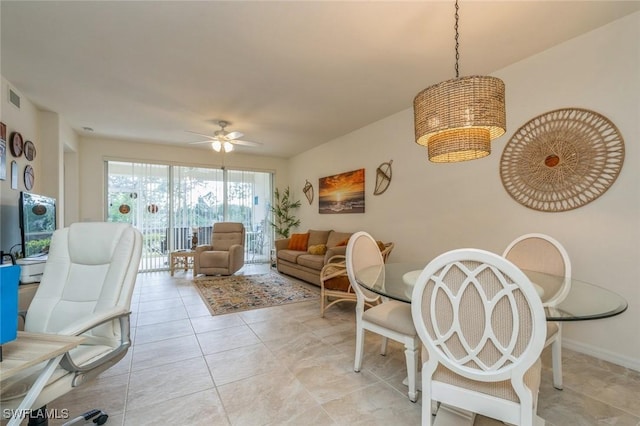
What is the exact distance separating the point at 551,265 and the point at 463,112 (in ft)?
4.42

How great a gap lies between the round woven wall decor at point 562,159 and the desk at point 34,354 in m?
3.42

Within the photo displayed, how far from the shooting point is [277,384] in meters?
1.96

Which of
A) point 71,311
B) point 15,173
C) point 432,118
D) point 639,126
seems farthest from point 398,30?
point 15,173

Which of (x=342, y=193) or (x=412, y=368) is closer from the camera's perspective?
(x=412, y=368)

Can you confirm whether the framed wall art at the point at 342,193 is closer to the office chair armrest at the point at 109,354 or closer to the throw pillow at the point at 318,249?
the throw pillow at the point at 318,249

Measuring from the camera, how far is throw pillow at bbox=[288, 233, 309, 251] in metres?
5.52

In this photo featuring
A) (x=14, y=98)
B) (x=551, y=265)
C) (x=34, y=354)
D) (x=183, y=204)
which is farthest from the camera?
(x=183, y=204)

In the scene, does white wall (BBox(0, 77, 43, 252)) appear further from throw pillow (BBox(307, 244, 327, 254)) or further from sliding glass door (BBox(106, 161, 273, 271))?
throw pillow (BBox(307, 244, 327, 254))

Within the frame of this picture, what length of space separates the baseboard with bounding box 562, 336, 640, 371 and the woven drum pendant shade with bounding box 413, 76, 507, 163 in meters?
1.97

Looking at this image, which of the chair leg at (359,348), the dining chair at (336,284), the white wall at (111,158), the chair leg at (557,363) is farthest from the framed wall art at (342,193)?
the chair leg at (557,363)

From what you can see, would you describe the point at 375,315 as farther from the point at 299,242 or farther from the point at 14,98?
the point at 14,98

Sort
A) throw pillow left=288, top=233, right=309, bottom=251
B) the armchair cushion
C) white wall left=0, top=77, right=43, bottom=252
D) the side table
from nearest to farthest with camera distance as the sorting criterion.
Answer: white wall left=0, top=77, right=43, bottom=252, the armchair cushion, the side table, throw pillow left=288, top=233, right=309, bottom=251

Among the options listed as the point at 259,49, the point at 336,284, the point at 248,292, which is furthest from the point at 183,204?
the point at 259,49

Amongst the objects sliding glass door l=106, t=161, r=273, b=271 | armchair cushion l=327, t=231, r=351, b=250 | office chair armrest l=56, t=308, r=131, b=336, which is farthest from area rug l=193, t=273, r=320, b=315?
office chair armrest l=56, t=308, r=131, b=336
